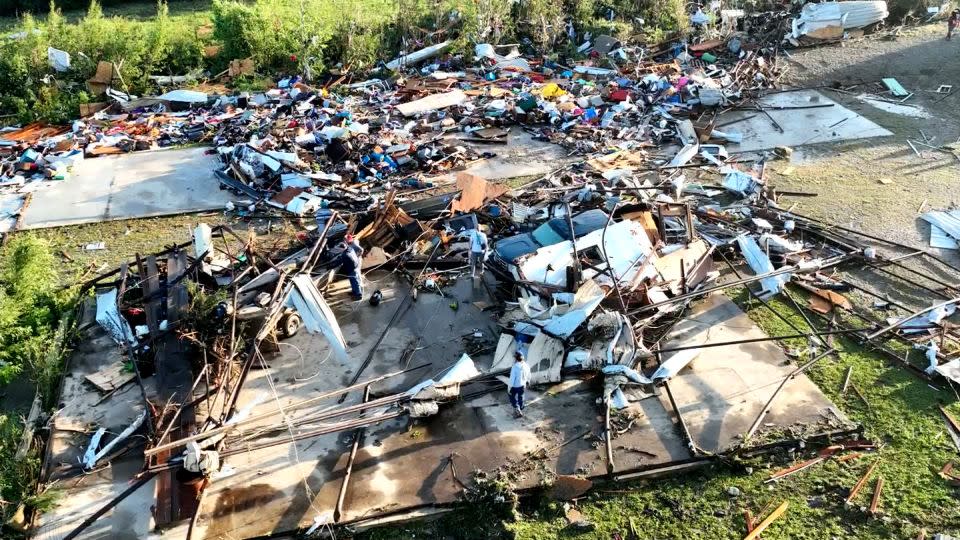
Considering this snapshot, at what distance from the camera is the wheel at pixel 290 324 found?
9711 mm

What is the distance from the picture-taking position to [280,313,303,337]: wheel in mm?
9711

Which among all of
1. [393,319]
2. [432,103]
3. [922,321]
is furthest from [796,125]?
[393,319]

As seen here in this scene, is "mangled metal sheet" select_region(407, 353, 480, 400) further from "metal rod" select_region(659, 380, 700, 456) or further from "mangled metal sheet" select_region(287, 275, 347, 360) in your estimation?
"metal rod" select_region(659, 380, 700, 456)

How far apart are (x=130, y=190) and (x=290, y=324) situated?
6.53m

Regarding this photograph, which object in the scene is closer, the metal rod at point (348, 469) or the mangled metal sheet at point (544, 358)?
the metal rod at point (348, 469)

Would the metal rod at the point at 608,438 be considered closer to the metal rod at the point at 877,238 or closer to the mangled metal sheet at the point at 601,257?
the mangled metal sheet at the point at 601,257

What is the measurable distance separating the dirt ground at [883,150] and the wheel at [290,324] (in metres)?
9.28

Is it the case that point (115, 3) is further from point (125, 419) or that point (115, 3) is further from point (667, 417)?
point (667, 417)

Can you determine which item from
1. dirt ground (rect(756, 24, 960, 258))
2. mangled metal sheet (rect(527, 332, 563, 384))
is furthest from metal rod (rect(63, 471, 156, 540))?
dirt ground (rect(756, 24, 960, 258))

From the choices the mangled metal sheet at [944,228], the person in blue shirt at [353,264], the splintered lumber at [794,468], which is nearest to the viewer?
the splintered lumber at [794,468]

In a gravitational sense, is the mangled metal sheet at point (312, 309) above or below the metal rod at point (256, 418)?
above

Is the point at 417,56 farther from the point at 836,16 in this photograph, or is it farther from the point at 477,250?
the point at 836,16

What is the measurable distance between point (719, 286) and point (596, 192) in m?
3.13

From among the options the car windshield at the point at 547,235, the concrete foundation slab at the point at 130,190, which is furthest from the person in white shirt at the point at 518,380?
the concrete foundation slab at the point at 130,190
